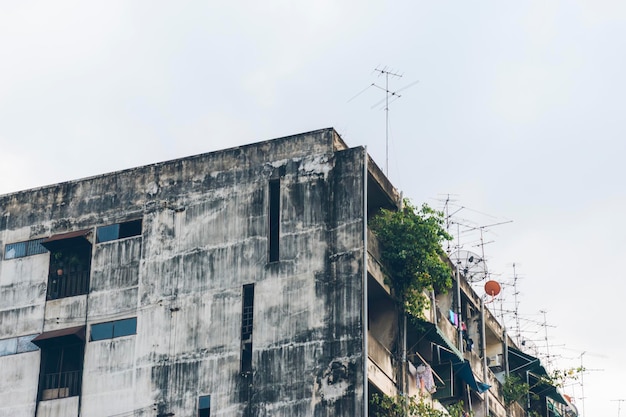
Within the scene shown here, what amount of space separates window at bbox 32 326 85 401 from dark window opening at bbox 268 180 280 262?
639cm

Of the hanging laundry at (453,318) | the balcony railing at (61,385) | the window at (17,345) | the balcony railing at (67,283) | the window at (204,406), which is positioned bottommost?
the window at (204,406)

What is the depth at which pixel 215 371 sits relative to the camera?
1409 inches

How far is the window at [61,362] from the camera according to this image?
124ft

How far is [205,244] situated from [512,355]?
15896mm

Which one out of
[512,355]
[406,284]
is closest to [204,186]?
[406,284]

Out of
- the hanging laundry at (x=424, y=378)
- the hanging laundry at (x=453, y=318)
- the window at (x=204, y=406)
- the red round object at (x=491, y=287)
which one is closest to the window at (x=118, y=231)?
the window at (x=204, y=406)

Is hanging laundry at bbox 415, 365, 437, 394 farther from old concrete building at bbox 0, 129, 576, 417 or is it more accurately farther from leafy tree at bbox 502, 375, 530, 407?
leafy tree at bbox 502, 375, 530, 407

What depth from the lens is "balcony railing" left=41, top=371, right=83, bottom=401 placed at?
3772 centimetres

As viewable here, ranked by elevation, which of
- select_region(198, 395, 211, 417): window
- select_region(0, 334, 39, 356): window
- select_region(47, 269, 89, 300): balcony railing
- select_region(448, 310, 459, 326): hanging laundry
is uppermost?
select_region(448, 310, 459, 326): hanging laundry

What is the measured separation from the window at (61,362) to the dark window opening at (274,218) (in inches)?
252

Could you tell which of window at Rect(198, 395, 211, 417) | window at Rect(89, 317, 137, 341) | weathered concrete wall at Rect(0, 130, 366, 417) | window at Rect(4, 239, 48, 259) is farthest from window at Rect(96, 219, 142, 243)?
window at Rect(198, 395, 211, 417)

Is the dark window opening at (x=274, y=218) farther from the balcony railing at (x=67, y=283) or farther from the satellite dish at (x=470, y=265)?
the satellite dish at (x=470, y=265)

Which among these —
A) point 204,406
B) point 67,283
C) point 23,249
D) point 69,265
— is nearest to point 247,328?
point 204,406

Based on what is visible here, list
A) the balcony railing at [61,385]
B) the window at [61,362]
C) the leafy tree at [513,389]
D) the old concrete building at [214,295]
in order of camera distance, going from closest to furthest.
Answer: the old concrete building at [214,295] → the balcony railing at [61,385] → the window at [61,362] → the leafy tree at [513,389]
